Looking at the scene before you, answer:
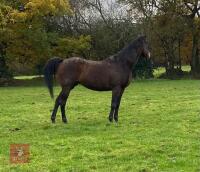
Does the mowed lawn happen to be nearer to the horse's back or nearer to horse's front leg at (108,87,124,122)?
horse's front leg at (108,87,124,122)

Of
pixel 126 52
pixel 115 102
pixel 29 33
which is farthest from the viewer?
pixel 29 33


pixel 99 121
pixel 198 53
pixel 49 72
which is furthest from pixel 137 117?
pixel 198 53

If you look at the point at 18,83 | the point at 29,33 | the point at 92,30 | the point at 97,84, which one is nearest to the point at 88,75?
the point at 97,84

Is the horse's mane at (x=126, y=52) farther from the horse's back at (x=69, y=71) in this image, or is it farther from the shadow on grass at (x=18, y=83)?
the shadow on grass at (x=18, y=83)

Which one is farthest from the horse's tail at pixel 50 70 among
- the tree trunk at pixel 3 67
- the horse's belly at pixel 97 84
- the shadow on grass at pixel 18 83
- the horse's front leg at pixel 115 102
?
the tree trunk at pixel 3 67

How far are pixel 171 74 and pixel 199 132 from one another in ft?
114

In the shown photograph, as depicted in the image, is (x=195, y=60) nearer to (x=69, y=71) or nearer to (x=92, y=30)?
(x=92, y=30)

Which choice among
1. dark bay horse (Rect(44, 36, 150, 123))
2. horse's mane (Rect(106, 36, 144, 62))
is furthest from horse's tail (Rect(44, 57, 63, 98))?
horse's mane (Rect(106, 36, 144, 62))

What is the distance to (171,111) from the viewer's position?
16.0 meters

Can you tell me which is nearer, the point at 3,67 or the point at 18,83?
the point at 3,67

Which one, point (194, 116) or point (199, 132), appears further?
point (194, 116)

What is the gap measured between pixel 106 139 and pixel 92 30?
37.5 m

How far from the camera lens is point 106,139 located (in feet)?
34.8

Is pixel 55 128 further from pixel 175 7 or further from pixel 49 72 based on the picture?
pixel 175 7
